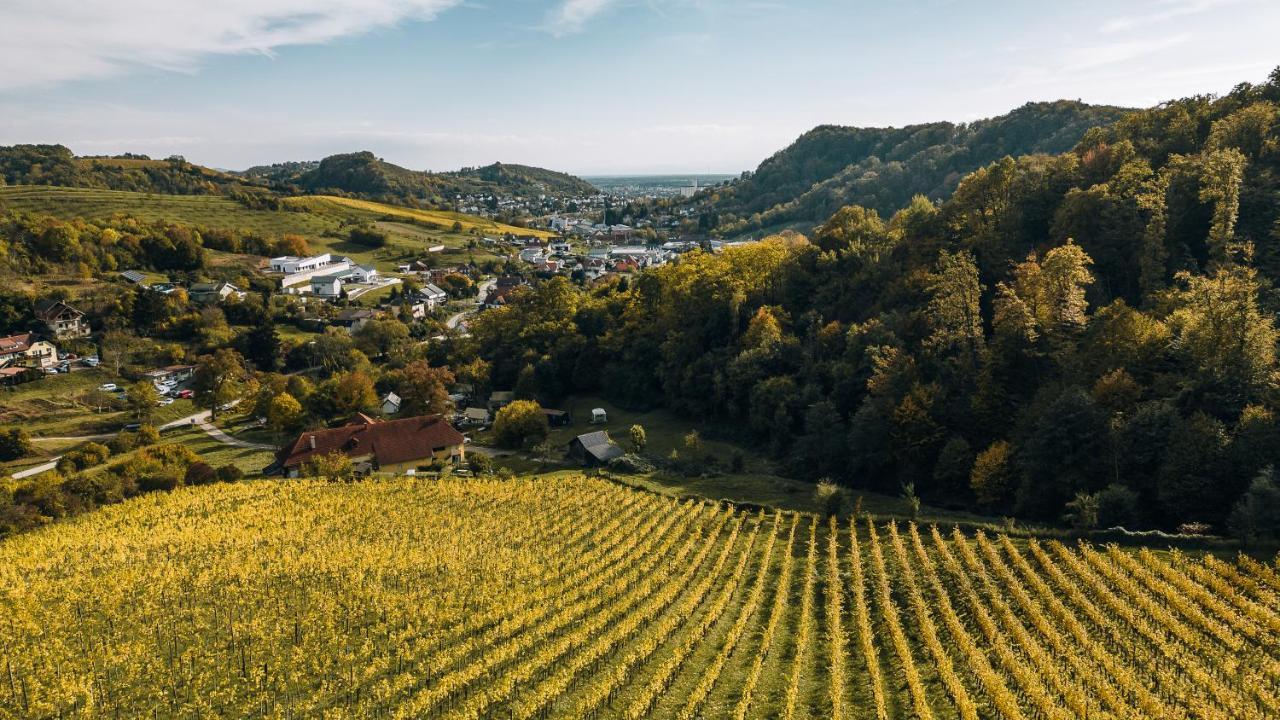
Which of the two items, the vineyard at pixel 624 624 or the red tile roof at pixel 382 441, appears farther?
the red tile roof at pixel 382 441

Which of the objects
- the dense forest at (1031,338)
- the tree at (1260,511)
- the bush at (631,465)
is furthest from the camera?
the bush at (631,465)

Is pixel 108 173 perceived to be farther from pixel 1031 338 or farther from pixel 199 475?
pixel 1031 338

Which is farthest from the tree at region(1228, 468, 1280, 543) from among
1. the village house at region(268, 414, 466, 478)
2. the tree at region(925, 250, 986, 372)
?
the village house at region(268, 414, 466, 478)

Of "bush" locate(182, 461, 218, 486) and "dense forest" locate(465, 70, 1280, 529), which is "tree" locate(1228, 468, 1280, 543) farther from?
"bush" locate(182, 461, 218, 486)

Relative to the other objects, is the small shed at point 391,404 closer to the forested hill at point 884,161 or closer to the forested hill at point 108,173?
the forested hill at point 884,161

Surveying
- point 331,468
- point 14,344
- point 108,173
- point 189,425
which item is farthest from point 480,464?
point 108,173

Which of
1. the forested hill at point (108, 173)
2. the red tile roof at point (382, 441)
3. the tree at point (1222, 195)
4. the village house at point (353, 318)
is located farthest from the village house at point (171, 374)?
the forested hill at point (108, 173)

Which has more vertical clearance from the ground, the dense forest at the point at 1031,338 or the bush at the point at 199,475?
the dense forest at the point at 1031,338
